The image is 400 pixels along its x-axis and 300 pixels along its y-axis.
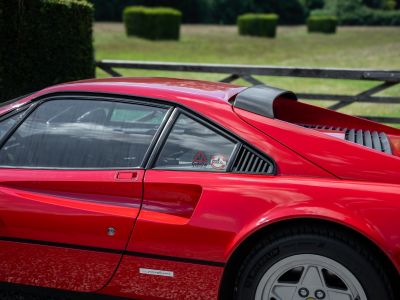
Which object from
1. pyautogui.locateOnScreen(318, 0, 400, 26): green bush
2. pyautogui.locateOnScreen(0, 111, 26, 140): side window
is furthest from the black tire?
pyautogui.locateOnScreen(318, 0, 400, 26): green bush

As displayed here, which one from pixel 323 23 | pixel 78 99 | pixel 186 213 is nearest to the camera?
pixel 186 213

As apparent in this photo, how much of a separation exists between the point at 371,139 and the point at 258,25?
37384mm

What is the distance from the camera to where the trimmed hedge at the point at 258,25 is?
39375 millimetres

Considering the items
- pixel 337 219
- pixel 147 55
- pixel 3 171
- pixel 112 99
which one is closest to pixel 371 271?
pixel 337 219

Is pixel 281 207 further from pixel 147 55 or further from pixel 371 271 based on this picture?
pixel 147 55

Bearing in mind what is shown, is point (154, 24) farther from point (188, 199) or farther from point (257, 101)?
point (188, 199)

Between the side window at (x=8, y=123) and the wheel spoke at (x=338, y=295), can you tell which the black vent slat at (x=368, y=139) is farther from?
the side window at (x=8, y=123)

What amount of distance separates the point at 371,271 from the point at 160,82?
5.25 feet

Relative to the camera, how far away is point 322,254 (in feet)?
8.21

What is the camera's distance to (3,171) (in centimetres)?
307

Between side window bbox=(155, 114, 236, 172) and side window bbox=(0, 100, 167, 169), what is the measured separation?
117 millimetres

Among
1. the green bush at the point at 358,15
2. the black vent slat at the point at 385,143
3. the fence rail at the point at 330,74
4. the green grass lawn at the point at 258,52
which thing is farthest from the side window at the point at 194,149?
the green bush at the point at 358,15

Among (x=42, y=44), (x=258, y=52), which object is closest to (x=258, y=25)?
(x=258, y=52)

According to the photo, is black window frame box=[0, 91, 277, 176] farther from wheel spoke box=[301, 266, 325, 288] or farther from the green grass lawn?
the green grass lawn
